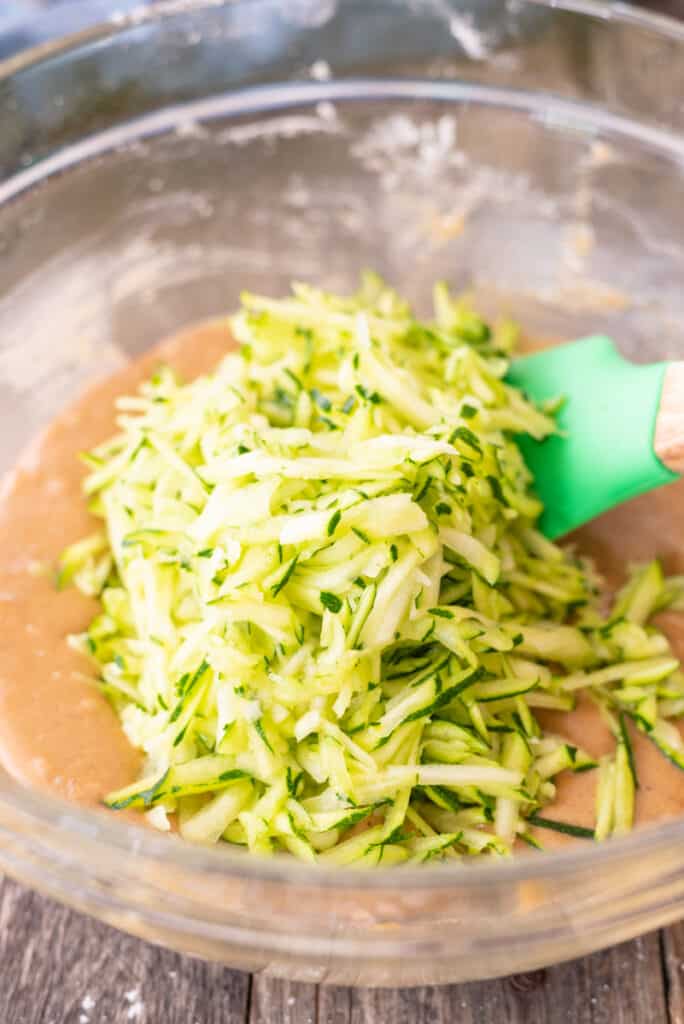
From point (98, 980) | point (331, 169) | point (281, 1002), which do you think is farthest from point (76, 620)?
point (331, 169)

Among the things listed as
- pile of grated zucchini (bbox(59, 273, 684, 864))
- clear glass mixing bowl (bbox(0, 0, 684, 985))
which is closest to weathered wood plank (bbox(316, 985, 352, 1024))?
pile of grated zucchini (bbox(59, 273, 684, 864))

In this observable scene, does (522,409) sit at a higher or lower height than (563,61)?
lower

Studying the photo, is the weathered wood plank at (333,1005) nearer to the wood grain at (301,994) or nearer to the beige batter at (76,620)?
the wood grain at (301,994)

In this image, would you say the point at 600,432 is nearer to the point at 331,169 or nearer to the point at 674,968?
the point at 674,968

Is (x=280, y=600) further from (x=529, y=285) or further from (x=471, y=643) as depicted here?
(x=529, y=285)

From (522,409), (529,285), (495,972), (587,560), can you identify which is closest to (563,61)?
(529,285)

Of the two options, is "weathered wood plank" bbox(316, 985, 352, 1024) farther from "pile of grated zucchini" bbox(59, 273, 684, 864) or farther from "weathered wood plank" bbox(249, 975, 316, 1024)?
"pile of grated zucchini" bbox(59, 273, 684, 864)
